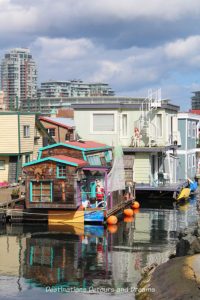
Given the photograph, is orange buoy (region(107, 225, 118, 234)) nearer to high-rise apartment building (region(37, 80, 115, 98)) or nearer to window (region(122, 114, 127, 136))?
window (region(122, 114, 127, 136))

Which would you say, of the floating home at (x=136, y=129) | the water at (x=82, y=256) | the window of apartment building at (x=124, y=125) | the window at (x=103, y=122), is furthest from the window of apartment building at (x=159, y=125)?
the water at (x=82, y=256)

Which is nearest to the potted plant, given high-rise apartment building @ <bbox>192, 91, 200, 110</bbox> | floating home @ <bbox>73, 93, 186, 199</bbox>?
floating home @ <bbox>73, 93, 186, 199</bbox>

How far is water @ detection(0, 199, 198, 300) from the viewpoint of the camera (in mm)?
17984

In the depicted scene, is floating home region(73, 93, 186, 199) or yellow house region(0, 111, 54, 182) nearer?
yellow house region(0, 111, 54, 182)

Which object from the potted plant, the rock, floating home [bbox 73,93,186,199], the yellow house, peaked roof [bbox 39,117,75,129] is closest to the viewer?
the rock

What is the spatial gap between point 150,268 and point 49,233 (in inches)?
400

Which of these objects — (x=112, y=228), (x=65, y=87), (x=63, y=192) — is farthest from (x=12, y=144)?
(x=65, y=87)

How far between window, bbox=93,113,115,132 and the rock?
28.7 meters

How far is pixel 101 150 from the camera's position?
121ft

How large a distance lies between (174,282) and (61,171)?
16100 millimetres

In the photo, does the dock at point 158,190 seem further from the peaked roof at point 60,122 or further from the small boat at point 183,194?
the peaked roof at point 60,122

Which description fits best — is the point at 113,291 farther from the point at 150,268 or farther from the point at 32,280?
the point at 32,280

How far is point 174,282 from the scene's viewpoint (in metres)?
14.7

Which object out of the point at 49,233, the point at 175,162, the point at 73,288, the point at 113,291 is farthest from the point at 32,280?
the point at 175,162
